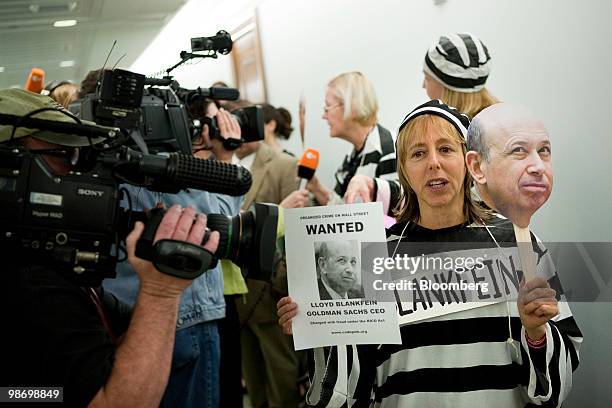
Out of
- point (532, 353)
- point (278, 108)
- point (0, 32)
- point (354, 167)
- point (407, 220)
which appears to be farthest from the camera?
point (278, 108)

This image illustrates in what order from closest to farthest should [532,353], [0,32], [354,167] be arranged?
[532,353], [354,167], [0,32]

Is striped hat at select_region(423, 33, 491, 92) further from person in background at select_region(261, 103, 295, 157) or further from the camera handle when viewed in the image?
person in background at select_region(261, 103, 295, 157)

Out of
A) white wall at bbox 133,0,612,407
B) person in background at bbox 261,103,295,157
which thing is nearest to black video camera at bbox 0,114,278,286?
white wall at bbox 133,0,612,407

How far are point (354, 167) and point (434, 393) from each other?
0.55 m

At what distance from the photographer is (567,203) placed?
46.2 inches

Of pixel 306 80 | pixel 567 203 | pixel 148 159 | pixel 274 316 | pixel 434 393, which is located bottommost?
pixel 434 393

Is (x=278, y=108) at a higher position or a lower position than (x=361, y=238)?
higher

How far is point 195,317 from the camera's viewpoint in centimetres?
167

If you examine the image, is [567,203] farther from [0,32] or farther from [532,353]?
[0,32]

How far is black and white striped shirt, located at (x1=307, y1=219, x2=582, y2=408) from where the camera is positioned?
3.63 feet

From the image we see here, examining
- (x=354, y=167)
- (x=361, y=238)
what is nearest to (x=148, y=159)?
(x=361, y=238)

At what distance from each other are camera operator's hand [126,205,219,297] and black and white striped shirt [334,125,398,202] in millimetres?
358

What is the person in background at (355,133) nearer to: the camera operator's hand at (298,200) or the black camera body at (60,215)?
the camera operator's hand at (298,200)

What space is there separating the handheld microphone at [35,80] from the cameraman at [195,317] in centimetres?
39
